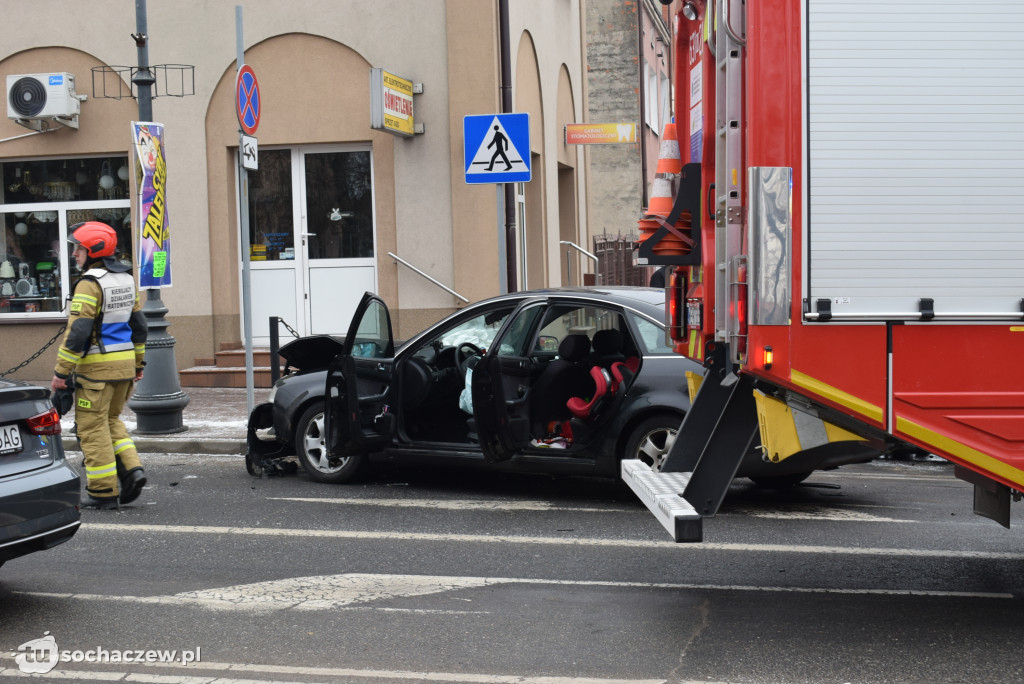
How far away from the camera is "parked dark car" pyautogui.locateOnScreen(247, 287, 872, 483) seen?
300 inches

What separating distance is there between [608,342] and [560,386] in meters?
0.53

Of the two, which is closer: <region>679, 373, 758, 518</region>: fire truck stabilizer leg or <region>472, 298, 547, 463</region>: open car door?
<region>679, 373, 758, 518</region>: fire truck stabilizer leg

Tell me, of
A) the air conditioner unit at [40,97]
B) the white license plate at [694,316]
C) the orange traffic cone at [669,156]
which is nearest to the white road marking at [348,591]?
the white license plate at [694,316]

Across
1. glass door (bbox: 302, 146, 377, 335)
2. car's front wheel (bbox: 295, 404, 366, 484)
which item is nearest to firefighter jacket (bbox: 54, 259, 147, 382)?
car's front wheel (bbox: 295, 404, 366, 484)

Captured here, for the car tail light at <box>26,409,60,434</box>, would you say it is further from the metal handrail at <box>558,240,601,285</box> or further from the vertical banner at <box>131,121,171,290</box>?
the metal handrail at <box>558,240,601,285</box>

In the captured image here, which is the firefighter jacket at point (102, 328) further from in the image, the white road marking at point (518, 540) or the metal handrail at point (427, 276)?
the metal handrail at point (427, 276)

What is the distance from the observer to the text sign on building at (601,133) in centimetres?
1727

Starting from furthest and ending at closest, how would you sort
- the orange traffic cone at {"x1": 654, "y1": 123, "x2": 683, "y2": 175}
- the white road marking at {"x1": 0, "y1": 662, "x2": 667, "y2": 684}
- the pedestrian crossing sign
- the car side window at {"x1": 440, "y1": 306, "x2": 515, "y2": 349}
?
the pedestrian crossing sign
the car side window at {"x1": 440, "y1": 306, "x2": 515, "y2": 349}
the orange traffic cone at {"x1": 654, "y1": 123, "x2": 683, "y2": 175}
the white road marking at {"x1": 0, "y1": 662, "x2": 667, "y2": 684}

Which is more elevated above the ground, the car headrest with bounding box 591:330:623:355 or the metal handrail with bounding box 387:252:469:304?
the metal handrail with bounding box 387:252:469:304

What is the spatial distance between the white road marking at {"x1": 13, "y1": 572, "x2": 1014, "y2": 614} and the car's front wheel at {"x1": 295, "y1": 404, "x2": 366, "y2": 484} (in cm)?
274

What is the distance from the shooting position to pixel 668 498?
5188mm

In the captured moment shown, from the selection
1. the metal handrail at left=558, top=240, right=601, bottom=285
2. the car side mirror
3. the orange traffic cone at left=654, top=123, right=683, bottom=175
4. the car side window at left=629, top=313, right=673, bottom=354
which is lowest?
the car side mirror

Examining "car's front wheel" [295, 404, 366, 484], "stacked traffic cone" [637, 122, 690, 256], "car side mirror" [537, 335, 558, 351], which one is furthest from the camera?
"car's front wheel" [295, 404, 366, 484]
